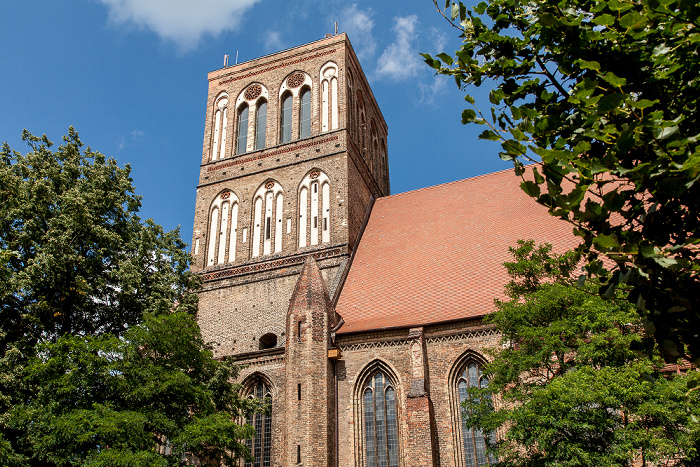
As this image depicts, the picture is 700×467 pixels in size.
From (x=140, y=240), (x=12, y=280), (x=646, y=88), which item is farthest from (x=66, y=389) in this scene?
(x=646, y=88)

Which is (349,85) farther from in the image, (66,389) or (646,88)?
(646,88)

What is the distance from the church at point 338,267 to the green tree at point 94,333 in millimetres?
2154

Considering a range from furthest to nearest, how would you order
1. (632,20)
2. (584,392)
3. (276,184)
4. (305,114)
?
(305,114) → (276,184) → (584,392) → (632,20)

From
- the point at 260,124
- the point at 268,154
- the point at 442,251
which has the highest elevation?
the point at 260,124

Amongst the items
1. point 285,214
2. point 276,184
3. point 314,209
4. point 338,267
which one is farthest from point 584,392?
point 276,184

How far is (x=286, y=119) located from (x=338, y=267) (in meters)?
7.32

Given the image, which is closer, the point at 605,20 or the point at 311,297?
the point at 605,20

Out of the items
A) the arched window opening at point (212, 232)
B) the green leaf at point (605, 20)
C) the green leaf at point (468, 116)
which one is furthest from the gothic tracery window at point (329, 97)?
the green leaf at point (605, 20)

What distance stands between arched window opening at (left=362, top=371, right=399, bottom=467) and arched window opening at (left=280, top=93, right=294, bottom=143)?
1075 centimetres

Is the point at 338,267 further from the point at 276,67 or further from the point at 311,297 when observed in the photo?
the point at 276,67

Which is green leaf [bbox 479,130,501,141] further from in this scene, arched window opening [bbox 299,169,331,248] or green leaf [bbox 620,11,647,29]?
arched window opening [bbox 299,169,331,248]

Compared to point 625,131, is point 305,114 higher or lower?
higher

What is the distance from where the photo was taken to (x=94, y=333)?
47.5ft

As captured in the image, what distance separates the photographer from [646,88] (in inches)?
152
